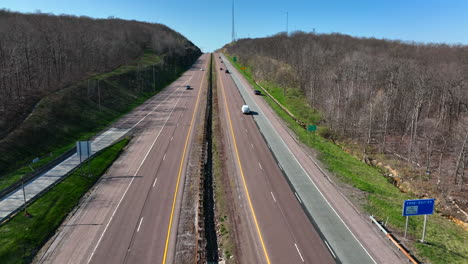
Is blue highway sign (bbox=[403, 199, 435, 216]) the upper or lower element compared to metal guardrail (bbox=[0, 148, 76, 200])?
upper

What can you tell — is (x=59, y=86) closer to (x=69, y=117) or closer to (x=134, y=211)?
(x=69, y=117)

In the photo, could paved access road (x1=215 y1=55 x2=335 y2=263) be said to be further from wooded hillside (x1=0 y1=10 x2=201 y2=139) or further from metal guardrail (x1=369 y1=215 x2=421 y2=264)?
wooded hillside (x1=0 y1=10 x2=201 y2=139)

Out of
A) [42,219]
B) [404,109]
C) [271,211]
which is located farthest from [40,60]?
[404,109]

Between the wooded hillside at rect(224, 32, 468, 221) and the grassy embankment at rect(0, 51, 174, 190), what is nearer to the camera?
the grassy embankment at rect(0, 51, 174, 190)

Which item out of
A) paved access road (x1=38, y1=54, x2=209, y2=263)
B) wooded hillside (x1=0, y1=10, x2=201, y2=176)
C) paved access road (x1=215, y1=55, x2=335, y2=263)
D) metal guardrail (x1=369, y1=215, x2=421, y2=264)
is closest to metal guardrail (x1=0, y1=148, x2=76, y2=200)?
wooded hillside (x1=0, y1=10, x2=201, y2=176)

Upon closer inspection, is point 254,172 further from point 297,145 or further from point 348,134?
point 348,134

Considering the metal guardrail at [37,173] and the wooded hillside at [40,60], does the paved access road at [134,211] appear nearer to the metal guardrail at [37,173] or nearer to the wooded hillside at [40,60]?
the metal guardrail at [37,173]

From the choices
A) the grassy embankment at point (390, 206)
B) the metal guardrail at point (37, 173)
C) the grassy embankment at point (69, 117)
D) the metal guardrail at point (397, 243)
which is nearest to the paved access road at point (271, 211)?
the metal guardrail at point (397, 243)
